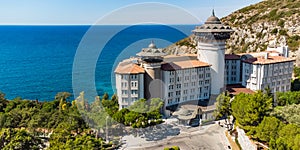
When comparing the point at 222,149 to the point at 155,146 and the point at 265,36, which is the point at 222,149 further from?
the point at 265,36

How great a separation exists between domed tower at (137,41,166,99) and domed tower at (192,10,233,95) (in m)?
7.03

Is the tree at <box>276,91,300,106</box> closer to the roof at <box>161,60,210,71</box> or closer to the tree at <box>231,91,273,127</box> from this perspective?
the tree at <box>231,91,273,127</box>

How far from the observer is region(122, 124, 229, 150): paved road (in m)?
26.2

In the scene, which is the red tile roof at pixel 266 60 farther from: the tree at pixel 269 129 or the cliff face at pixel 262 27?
the cliff face at pixel 262 27

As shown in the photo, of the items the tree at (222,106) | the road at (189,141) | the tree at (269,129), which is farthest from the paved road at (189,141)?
the tree at (269,129)

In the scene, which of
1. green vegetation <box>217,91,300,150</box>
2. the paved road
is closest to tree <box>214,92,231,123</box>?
green vegetation <box>217,91,300,150</box>

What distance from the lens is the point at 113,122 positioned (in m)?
28.0

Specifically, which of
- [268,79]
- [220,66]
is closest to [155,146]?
[220,66]

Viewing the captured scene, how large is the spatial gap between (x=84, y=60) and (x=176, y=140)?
207ft

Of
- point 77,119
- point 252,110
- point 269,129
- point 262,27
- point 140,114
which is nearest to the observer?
point 269,129

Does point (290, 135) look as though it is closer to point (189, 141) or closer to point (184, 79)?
point (189, 141)

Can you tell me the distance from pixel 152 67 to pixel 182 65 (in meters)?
4.36

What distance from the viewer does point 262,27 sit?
224 feet

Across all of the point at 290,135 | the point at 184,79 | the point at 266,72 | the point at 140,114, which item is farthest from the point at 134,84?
the point at 266,72
